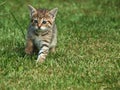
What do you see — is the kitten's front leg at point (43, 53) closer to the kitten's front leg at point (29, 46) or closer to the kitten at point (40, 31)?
the kitten at point (40, 31)

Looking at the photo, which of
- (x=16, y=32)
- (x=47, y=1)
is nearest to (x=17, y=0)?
(x=47, y=1)

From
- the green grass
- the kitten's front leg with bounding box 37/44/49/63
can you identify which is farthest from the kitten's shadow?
the kitten's front leg with bounding box 37/44/49/63

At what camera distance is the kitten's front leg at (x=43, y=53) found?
975 centimetres

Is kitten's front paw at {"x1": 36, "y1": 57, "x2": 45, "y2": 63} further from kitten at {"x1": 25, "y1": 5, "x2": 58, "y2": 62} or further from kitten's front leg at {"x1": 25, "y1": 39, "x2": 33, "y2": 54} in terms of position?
kitten's front leg at {"x1": 25, "y1": 39, "x2": 33, "y2": 54}

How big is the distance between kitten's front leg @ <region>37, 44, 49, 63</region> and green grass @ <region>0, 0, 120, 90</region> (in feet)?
0.40

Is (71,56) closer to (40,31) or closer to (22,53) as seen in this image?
(40,31)

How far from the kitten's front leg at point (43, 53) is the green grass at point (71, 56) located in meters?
0.12

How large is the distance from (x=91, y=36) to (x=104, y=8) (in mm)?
4562

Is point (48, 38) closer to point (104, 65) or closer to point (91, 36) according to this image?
point (104, 65)

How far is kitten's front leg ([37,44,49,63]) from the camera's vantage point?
32.0 feet

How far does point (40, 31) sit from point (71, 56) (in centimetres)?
85

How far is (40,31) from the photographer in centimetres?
991

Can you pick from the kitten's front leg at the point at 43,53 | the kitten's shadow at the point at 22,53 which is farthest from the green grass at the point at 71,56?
the kitten's front leg at the point at 43,53

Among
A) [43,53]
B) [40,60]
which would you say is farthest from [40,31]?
[40,60]
